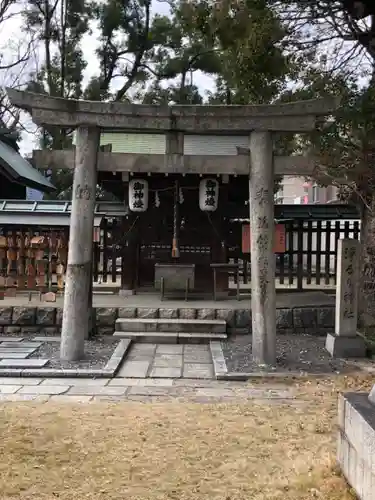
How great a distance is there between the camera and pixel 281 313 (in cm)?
1197

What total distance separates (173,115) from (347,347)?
542 centimetres

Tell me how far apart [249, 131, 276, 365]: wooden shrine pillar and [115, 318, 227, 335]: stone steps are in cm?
255

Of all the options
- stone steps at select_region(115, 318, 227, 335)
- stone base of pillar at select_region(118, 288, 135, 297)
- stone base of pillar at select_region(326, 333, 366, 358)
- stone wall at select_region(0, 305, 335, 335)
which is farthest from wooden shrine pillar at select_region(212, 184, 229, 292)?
stone base of pillar at select_region(326, 333, 366, 358)

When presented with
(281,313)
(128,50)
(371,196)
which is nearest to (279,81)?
(371,196)

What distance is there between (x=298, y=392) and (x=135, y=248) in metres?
8.05

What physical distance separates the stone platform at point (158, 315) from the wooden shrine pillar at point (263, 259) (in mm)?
2855

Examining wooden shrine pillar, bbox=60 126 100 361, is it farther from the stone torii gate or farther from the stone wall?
the stone wall

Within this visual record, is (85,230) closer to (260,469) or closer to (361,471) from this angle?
(260,469)

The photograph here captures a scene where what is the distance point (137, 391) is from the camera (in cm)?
750

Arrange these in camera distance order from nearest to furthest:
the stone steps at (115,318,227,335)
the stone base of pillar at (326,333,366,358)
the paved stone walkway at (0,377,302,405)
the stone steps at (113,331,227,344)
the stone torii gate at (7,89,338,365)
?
the paved stone walkway at (0,377,302,405)
the stone torii gate at (7,89,338,365)
the stone base of pillar at (326,333,366,358)
the stone steps at (113,331,227,344)
the stone steps at (115,318,227,335)

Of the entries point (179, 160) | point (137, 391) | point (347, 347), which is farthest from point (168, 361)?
point (179, 160)

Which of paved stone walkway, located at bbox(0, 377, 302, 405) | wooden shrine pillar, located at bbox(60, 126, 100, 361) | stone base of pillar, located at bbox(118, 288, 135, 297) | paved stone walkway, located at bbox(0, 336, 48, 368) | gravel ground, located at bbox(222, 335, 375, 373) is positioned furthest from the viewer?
stone base of pillar, located at bbox(118, 288, 135, 297)

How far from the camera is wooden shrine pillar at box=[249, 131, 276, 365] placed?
29.2 ft

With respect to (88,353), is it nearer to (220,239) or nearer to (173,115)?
(173,115)
